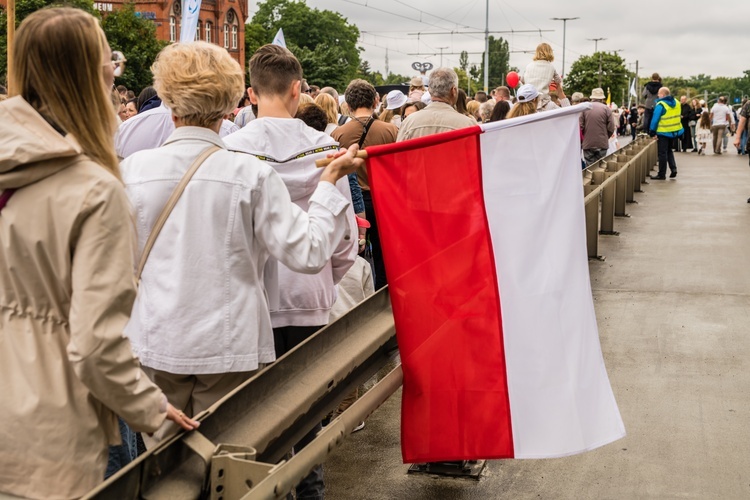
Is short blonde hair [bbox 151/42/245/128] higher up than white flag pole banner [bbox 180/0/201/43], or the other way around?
A: white flag pole banner [bbox 180/0/201/43]

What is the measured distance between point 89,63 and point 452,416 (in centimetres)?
215

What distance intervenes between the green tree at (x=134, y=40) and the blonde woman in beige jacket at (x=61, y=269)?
6685 centimetres

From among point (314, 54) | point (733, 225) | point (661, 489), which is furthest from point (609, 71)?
point (661, 489)

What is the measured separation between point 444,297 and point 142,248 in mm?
1257

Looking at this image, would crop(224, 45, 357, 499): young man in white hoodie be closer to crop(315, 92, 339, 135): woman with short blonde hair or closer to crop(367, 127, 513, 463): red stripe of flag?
crop(367, 127, 513, 463): red stripe of flag

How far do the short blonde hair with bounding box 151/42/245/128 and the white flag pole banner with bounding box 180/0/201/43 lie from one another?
8456mm

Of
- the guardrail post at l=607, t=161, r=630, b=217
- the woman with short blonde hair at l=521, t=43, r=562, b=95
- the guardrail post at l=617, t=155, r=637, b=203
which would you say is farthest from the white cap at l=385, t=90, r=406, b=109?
the guardrail post at l=617, t=155, r=637, b=203

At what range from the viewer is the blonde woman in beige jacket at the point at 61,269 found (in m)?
2.36

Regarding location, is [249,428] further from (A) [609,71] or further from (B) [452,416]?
(A) [609,71]

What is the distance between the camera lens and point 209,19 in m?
100

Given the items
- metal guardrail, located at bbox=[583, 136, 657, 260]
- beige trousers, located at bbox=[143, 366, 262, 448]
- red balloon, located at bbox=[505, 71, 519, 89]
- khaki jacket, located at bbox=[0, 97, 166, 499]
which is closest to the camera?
khaki jacket, located at bbox=[0, 97, 166, 499]

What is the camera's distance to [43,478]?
2455mm

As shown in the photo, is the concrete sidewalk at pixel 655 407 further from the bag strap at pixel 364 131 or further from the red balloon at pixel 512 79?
the red balloon at pixel 512 79

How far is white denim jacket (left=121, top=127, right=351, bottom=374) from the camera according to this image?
329 cm
